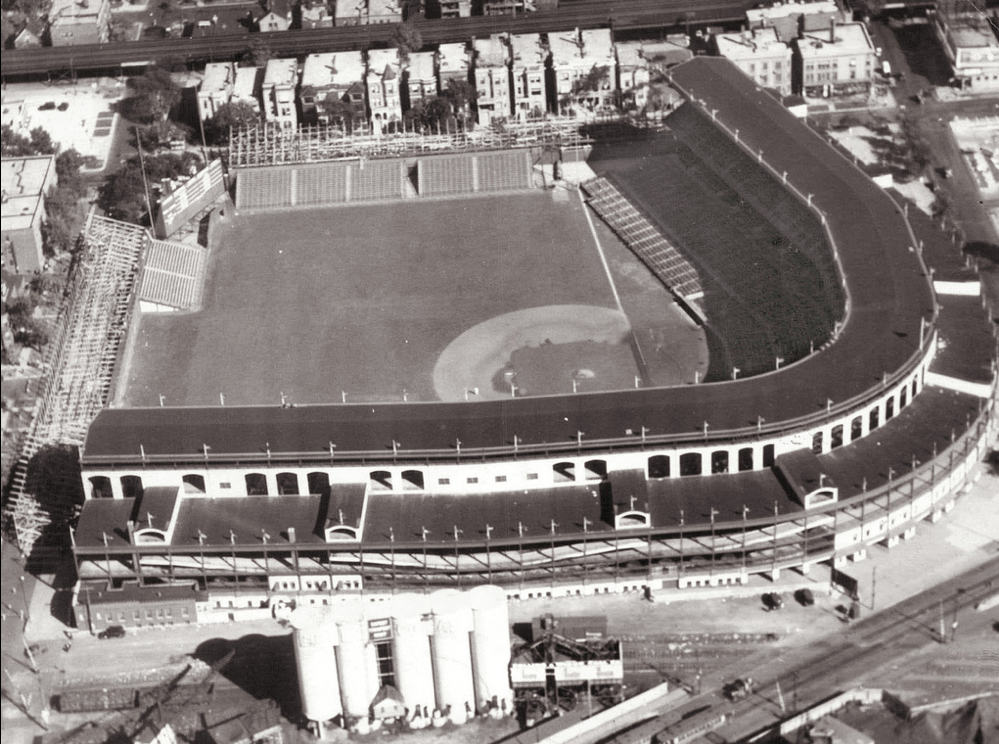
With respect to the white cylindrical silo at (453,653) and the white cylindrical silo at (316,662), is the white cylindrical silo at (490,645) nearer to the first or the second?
the white cylindrical silo at (453,653)

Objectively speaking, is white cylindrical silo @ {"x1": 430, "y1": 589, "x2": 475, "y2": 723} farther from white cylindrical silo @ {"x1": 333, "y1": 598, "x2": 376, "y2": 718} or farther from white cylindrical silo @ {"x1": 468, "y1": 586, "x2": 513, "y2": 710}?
white cylindrical silo @ {"x1": 333, "y1": 598, "x2": 376, "y2": 718}

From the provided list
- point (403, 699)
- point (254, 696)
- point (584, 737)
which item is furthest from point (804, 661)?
point (254, 696)

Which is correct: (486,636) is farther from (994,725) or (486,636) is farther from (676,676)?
(994,725)

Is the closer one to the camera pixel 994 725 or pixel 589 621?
pixel 994 725

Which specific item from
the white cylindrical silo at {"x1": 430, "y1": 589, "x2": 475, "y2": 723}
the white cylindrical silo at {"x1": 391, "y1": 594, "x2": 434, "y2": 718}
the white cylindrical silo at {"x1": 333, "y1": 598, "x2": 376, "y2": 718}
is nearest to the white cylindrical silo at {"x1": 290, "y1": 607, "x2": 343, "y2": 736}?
the white cylindrical silo at {"x1": 333, "y1": 598, "x2": 376, "y2": 718}

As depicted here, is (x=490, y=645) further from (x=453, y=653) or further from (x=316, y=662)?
(x=316, y=662)

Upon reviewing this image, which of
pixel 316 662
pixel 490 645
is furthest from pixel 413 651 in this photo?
pixel 316 662
